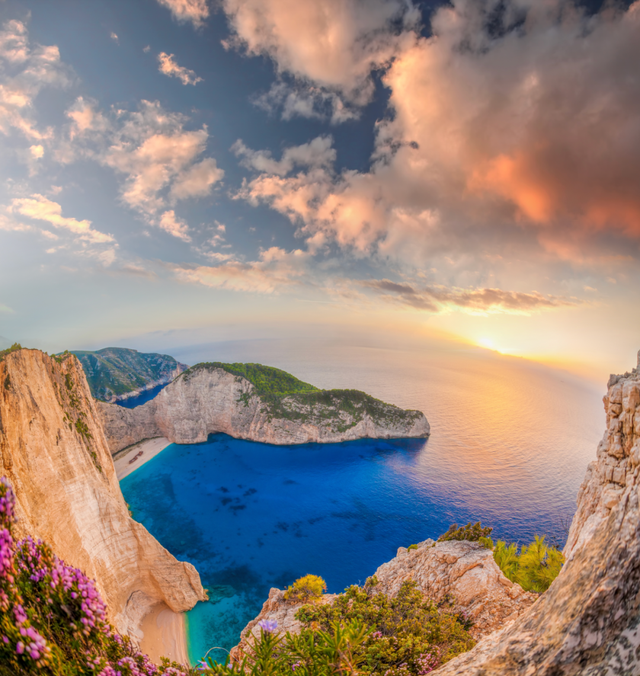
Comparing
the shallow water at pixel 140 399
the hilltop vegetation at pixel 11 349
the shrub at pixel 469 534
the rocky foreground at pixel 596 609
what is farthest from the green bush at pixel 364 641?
the shallow water at pixel 140 399

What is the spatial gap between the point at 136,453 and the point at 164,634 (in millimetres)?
33753

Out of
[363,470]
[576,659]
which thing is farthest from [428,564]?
[363,470]

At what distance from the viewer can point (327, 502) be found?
35.1m

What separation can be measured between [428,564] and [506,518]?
25.9m

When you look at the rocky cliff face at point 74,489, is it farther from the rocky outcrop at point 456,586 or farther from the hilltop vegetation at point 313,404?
the hilltop vegetation at point 313,404

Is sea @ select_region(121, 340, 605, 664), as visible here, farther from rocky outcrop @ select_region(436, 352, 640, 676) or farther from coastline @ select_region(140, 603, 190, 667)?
rocky outcrop @ select_region(436, 352, 640, 676)

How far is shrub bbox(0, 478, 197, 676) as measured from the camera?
3.36 metres

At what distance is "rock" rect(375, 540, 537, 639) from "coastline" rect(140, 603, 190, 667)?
44.9 feet

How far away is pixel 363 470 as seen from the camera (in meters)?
42.3

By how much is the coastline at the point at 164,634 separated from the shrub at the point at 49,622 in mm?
17273

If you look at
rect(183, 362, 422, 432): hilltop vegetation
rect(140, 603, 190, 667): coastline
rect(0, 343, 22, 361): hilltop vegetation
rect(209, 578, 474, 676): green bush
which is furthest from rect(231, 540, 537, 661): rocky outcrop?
rect(183, 362, 422, 432): hilltop vegetation

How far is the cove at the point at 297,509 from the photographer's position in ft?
77.1

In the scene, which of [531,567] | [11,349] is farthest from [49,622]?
[531,567]

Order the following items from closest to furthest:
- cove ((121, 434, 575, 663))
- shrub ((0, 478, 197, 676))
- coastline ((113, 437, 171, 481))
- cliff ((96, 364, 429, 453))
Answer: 1. shrub ((0, 478, 197, 676))
2. cove ((121, 434, 575, 663))
3. coastline ((113, 437, 171, 481))
4. cliff ((96, 364, 429, 453))
